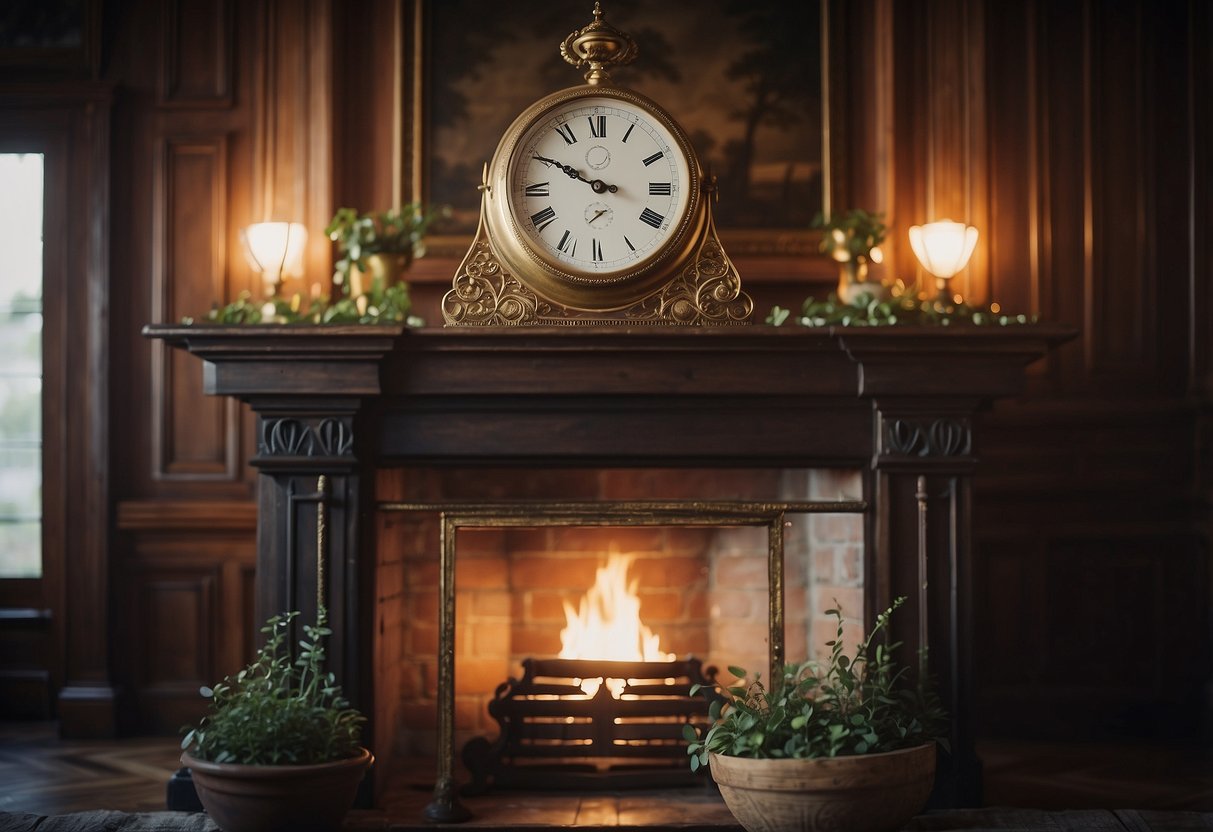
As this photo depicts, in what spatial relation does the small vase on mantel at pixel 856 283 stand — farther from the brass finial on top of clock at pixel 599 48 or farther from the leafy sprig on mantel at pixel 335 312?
the leafy sprig on mantel at pixel 335 312

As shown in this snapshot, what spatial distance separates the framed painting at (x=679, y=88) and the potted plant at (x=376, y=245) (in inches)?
9.4

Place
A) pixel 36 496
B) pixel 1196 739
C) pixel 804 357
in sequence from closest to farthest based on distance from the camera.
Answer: pixel 804 357 → pixel 1196 739 → pixel 36 496

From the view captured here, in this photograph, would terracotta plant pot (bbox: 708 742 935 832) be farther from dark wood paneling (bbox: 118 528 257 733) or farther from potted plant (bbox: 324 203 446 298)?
dark wood paneling (bbox: 118 528 257 733)

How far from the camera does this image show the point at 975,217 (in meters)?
4.85

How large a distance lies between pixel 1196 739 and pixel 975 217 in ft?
6.86

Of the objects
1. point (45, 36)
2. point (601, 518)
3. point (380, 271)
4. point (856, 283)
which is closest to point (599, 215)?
point (601, 518)

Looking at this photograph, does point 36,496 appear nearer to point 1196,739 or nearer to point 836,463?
point 836,463

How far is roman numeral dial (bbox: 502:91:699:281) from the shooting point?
3.50 m

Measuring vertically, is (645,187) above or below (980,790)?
above

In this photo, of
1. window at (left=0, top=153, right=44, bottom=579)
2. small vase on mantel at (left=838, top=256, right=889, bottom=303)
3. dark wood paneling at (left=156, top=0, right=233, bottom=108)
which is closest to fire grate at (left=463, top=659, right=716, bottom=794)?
small vase on mantel at (left=838, top=256, right=889, bottom=303)

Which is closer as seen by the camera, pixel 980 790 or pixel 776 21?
pixel 980 790

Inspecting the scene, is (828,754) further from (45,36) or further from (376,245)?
(45,36)

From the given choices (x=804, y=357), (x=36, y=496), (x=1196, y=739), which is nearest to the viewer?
(x=804, y=357)

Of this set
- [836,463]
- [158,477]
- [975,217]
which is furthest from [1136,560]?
[158,477]
